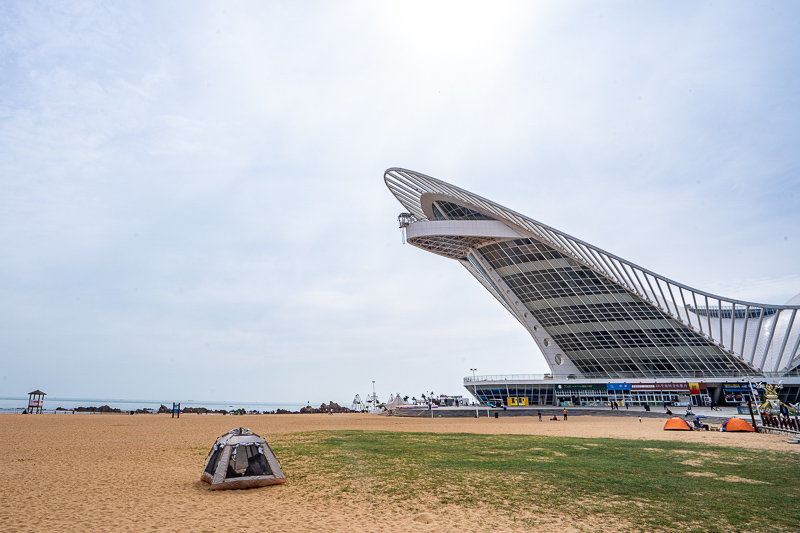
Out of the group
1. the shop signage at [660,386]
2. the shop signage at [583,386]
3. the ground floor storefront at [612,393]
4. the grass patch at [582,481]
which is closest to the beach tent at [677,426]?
the grass patch at [582,481]

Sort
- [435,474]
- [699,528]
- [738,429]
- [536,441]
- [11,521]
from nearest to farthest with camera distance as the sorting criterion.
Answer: [699,528] < [11,521] < [435,474] < [536,441] < [738,429]

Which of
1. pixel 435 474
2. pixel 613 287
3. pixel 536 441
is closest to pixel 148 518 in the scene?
pixel 435 474

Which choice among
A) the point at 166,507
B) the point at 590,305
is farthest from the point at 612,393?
Result: the point at 166,507

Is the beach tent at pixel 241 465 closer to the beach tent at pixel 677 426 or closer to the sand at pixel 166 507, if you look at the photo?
the sand at pixel 166 507

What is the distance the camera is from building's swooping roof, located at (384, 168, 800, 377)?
199ft

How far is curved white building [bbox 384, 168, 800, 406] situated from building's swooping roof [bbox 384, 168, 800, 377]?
157 mm

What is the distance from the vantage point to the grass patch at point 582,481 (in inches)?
404

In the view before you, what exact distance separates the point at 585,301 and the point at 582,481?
56.6 m

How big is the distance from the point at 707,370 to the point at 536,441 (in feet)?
170

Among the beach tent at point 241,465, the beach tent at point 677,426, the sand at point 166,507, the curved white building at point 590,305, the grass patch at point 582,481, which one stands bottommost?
the beach tent at point 677,426

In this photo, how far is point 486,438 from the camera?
27.2 meters

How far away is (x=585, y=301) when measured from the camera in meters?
66.0

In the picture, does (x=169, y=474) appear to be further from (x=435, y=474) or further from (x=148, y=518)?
(x=435, y=474)

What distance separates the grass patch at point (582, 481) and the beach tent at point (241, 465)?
1.22 metres
